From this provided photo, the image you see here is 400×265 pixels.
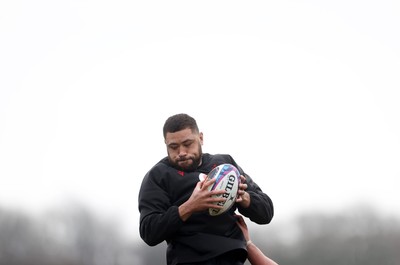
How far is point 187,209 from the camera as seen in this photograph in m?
8.10

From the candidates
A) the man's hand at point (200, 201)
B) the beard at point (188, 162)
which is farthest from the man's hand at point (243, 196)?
the beard at point (188, 162)

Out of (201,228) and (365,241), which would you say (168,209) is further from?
(365,241)

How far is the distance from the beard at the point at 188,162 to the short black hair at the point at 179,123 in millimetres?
244

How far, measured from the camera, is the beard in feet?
27.6

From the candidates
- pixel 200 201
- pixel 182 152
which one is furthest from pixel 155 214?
pixel 182 152

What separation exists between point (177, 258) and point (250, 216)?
2.68 ft

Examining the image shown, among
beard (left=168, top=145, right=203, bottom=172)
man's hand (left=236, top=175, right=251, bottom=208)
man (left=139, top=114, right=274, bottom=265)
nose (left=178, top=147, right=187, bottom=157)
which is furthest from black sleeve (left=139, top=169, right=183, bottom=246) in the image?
man's hand (left=236, top=175, right=251, bottom=208)

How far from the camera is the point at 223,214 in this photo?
8.51 m

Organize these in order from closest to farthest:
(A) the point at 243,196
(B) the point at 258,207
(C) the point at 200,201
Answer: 1. (C) the point at 200,201
2. (A) the point at 243,196
3. (B) the point at 258,207

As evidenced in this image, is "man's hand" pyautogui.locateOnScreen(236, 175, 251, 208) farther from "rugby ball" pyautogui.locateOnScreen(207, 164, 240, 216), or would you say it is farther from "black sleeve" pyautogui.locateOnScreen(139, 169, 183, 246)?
"black sleeve" pyautogui.locateOnScreen(139, 169, 183, 246)

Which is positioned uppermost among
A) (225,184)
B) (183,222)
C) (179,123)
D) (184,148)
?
(179,123)

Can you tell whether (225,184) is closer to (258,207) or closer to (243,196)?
(243,196)

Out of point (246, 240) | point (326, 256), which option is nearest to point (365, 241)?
point (326, 256)

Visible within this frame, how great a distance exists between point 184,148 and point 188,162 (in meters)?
0.14
